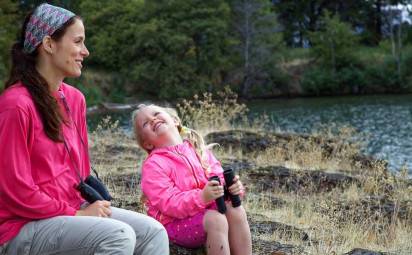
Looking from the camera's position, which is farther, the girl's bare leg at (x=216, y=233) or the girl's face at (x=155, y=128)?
the girl's face at (x=155, y=128)

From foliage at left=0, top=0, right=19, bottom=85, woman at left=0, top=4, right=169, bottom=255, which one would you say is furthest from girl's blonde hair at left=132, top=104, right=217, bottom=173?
foliage at left=0, top=0, right=19, bottom=85

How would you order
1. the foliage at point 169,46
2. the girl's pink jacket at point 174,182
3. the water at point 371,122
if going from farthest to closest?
the foliage at point 169,46
the water at point 371,122
the girl's pink jacket at point 174,182

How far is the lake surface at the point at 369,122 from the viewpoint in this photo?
14790 mm

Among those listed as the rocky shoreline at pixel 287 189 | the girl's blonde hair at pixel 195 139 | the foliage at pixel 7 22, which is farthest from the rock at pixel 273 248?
the foliage at pixel 7 22

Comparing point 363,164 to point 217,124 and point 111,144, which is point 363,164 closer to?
point 217,124

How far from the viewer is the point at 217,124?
437 inches

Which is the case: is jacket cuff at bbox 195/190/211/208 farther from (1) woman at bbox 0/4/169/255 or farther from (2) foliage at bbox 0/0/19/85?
(2) foliage at bbox 0/0/19/85

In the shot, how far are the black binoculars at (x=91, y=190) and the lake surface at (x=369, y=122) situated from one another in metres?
8.96

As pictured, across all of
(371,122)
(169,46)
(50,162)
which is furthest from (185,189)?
(169,46)

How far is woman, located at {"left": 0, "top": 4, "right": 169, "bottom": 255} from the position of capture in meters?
2.50

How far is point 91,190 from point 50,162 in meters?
0.21

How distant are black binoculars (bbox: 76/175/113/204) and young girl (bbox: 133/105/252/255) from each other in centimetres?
46

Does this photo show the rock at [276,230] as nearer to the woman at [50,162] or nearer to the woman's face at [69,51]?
the woman at [50,162]

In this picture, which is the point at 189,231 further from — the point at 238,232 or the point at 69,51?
the point at 69,51
